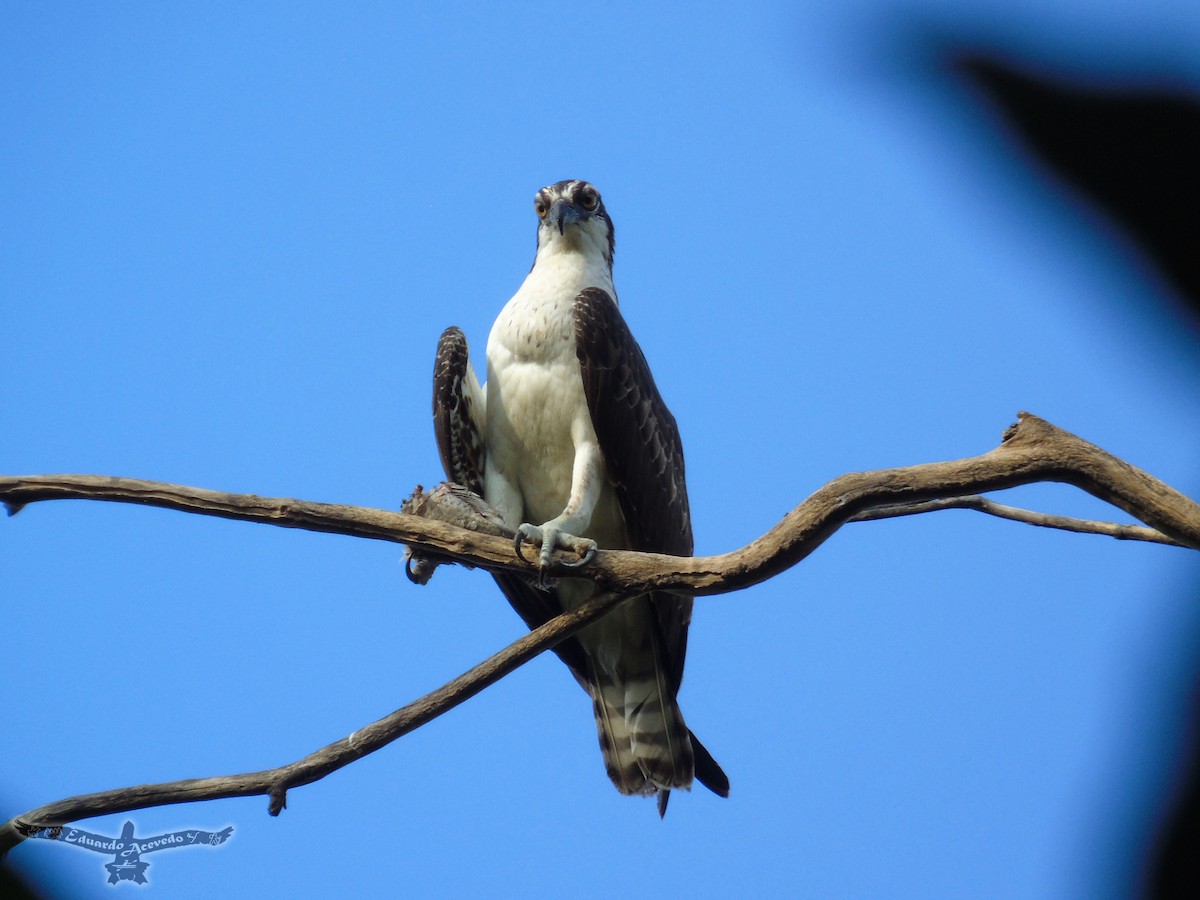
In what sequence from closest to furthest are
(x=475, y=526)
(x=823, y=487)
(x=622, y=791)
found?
(x=823, y=487) < (x=475, y=526) < (x=622, y=791)

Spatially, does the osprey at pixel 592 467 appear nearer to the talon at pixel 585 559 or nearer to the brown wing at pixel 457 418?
the brown wing at pixel 457 418

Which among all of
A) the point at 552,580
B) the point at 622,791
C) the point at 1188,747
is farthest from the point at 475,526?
the point at 1188,747

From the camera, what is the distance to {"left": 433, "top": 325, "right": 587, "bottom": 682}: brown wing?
6.20 m

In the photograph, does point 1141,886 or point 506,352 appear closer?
point 1141,886

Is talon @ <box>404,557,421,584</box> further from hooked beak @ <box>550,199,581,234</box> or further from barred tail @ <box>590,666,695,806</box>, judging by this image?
hooked beak @ <box>550,199,581,234</box>

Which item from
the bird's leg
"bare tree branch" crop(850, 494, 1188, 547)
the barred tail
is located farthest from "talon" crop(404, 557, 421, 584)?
"bare tree branch" crop(850, 494, 1188, 547)

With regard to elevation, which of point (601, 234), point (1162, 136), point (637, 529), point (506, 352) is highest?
point (601, 234)

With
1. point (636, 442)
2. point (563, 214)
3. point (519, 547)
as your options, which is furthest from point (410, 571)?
point (563, 214)

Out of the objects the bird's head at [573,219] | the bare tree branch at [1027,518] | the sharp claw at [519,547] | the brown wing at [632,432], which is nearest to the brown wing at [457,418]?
the brown wing at [632,432]

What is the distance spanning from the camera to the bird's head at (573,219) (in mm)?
6734

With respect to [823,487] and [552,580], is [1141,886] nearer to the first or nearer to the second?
[823,487]

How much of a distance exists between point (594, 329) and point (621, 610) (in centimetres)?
154

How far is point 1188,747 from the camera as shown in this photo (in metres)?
0.82

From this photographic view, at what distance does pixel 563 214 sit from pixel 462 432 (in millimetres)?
1472
